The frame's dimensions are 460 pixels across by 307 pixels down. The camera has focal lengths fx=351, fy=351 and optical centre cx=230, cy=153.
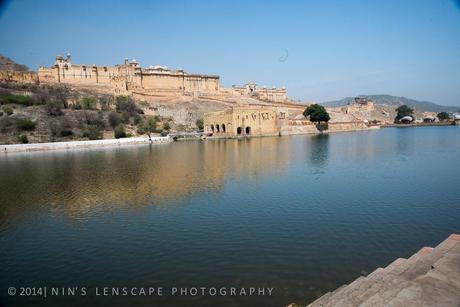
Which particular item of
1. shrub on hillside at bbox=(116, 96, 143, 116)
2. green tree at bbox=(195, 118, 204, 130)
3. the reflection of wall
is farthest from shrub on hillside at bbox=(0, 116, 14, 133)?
green tree at bbox=(195, 118, 204, 130)

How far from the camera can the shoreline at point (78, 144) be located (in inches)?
1452

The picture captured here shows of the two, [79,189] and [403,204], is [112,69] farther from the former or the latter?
[403,204]

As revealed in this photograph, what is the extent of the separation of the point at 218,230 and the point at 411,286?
5769mm

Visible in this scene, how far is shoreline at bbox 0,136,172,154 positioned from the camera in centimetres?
3688

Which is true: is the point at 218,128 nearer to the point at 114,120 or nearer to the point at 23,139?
the point at 114,120

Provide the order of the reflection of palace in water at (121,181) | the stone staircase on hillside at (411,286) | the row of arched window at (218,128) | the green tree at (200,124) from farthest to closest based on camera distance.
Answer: the green tree at (200,124), the row of arched window at (218,128), the reflection of palace in water at (121,181), the stone staircase on hillside at (411,286)

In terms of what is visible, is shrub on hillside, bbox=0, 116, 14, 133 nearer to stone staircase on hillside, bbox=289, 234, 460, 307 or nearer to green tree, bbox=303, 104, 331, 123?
stone staircase on hillside, bbox=289, 234, 460, 307

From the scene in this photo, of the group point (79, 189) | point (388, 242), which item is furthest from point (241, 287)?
point (79, 189)

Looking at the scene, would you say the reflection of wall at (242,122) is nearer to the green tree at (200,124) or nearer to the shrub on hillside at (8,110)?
the green tree at (200,124)

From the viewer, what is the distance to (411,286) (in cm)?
440

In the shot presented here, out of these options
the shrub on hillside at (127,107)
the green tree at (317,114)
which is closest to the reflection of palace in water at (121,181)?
the shrub on hillside at (127,107)

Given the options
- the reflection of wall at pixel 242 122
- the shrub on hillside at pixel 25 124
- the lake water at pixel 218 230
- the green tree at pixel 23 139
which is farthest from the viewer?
the reflection of wall at pixel 242 122

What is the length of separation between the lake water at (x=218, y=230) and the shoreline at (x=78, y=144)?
71.8 feet

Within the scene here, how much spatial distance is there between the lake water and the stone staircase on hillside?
3.34 feet
